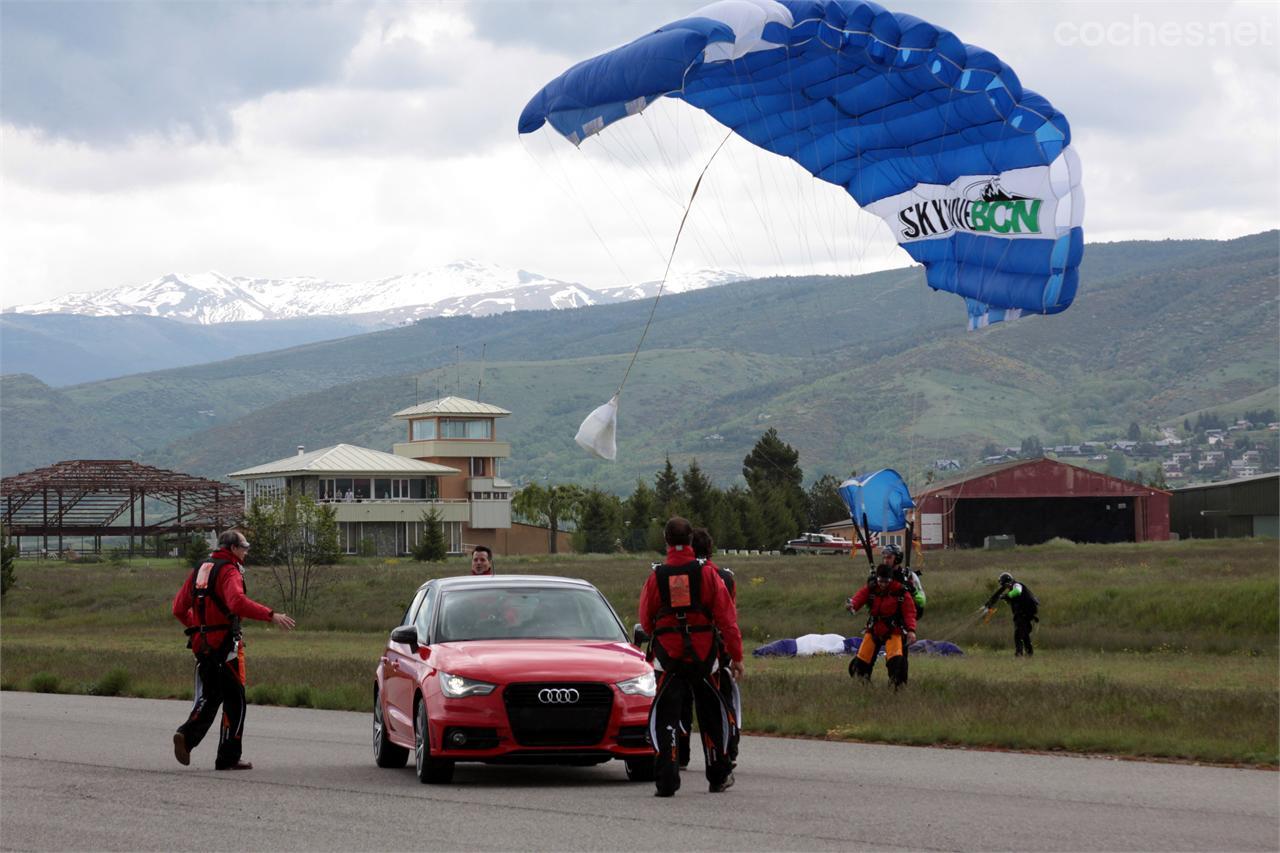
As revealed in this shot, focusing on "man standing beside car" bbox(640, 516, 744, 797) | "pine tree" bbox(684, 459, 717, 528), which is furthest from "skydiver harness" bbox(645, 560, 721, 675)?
"pine tree" bbox(684, 459, 717, 528)

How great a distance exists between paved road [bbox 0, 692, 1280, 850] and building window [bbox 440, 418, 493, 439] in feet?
325

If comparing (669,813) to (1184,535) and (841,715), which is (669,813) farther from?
(1184,535)

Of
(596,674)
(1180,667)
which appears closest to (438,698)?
(596,674)

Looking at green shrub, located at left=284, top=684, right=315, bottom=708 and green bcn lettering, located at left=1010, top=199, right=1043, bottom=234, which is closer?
green shrub, located at left=284, top=684, right=315, bottom=708

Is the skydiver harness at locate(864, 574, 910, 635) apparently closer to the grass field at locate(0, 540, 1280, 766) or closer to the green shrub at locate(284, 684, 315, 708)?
the grass field at locate(0, 540, 1280, 766)

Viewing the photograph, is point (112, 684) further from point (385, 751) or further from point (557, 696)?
point (557, 696)

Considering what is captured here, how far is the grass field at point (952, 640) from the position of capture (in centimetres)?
1739

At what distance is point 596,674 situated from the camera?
42.4ft

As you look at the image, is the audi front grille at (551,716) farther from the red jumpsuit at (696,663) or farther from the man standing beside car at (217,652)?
the man standing beside car at (217,652)

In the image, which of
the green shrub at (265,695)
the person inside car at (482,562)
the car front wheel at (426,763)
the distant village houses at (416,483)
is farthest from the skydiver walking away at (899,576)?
the distant village houses at (416,483)

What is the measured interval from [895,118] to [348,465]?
88.0 metres

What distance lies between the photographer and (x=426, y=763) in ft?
42.1

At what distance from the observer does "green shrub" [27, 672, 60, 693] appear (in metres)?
26.3

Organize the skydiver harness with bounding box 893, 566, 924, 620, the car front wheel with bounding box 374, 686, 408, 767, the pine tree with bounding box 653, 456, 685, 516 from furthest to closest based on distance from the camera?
the pine tree with bounding box 653, 456, 685, 516
the skydiver harness with bounding box 893, 566, 924, 620
the car front wheel with bounding box 374, 686, 408, 767
